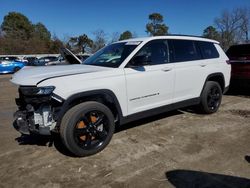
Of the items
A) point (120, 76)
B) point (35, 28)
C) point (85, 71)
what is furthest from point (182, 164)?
point (35, 28)

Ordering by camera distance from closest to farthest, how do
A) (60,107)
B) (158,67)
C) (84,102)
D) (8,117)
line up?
(60,107) < (84,102) < (158,67) < (8,117)

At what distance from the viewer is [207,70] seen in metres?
5.98

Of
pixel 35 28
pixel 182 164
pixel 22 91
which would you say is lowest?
pixel 182 164

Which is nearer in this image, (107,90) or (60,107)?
(60,107)

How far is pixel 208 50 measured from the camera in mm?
6180

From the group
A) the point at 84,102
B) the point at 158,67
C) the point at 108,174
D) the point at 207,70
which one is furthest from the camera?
the point at 207,70

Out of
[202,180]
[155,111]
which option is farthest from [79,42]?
[202,180]

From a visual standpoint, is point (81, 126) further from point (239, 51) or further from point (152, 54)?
point (239, 51)

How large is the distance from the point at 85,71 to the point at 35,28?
68308 mm

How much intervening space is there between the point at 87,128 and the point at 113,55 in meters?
1.65

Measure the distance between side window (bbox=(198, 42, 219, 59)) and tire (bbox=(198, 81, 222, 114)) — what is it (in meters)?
0.62

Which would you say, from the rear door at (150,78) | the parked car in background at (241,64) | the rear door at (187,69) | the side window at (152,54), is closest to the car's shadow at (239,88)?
the parked car in background at (241,64)

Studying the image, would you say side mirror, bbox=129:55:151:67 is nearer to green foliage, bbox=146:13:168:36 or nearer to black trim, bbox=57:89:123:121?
black trim, bbox=57:89:123:121

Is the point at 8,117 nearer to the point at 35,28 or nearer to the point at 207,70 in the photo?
the point at 207,70
